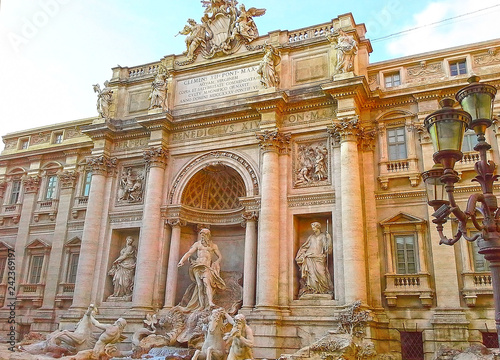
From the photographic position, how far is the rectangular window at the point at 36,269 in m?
23.7

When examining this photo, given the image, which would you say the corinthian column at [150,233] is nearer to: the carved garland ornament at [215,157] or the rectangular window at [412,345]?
the carved garland ornament at [215,157]

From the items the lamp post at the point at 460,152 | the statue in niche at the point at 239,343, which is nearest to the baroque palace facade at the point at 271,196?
the statue in niche at the point at 239,343

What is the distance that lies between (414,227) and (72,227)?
1613cm

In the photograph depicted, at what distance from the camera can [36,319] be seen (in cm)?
2200

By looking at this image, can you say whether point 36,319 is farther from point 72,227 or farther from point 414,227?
point 414,227

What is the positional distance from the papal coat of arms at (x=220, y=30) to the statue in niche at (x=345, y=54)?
15.1 ft

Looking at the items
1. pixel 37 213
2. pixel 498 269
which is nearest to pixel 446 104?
pixel 498 269

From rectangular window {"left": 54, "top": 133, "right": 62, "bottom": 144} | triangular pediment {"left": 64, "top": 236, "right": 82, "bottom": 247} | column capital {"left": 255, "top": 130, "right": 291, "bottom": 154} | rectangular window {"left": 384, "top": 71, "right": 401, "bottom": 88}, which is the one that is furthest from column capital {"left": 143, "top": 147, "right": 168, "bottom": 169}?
rectangular window {"left": 384, "top": 71, "right": 401, "bottom": 88}

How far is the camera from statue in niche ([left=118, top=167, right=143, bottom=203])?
849 inches

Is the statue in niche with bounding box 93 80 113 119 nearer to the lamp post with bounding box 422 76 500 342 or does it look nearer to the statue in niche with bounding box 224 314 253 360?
the statue in niche with bounding box 224 314 253 360

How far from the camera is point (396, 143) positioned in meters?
18.7

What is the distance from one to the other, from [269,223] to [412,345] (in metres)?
6.54

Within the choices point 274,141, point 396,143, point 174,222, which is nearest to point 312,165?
point 274,141

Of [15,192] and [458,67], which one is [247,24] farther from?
[15,192]
